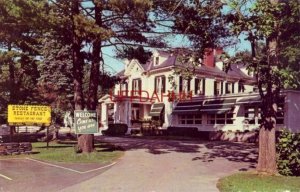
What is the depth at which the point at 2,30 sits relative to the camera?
19531 millimetres

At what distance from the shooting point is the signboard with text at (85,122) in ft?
66.3

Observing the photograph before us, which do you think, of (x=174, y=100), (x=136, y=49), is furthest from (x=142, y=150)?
(x=174, y=100)

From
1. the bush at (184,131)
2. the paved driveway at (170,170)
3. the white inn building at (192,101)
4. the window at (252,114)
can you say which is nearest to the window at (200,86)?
the white inn building at (192,101)

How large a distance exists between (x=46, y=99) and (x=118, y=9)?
827 inches

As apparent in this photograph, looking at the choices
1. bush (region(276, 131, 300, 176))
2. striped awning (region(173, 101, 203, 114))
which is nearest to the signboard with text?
bush (region(276, 131, 300, 176))

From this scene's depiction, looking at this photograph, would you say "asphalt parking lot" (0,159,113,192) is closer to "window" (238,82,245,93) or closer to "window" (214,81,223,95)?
"window" (214,81,223,95)

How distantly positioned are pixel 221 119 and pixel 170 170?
2204cm

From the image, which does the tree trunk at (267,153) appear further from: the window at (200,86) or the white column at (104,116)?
the white column at (104,116)

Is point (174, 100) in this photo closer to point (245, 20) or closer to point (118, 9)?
point (118, 9)

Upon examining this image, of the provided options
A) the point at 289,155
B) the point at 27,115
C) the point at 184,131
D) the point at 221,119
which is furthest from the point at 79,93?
the point at 184,131

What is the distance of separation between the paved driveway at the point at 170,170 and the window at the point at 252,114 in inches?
402

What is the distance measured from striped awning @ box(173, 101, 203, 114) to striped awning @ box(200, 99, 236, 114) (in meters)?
0.74

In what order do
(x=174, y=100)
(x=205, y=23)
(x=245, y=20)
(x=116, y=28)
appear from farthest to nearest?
1. (x=174, y=100)
2. (x=116, y=28)
3. (x=205, y=23)
4. (x=245, y=20)

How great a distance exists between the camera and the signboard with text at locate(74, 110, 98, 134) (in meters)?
20.2
